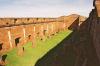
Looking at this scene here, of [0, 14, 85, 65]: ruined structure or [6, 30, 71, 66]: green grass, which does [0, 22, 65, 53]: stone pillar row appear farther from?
[6, 30, 71, 66]: green grass

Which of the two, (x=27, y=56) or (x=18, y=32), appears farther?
(x=18, y=32)

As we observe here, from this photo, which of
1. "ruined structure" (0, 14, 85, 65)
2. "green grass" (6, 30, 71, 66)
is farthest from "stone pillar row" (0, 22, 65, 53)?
"green grass" (6, 30, 71, 66)

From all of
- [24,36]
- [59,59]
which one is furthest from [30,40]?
[59,59]

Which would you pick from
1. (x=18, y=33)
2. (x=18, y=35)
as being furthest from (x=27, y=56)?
(x=18, y=33)

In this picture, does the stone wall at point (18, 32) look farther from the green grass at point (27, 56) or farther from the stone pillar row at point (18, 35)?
the green grass at point (27, 56)

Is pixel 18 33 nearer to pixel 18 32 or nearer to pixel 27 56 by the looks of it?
pixel 18 32

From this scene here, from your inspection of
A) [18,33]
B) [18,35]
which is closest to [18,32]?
[18,33]

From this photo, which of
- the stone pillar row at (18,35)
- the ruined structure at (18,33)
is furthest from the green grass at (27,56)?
the stone pillar row at (18,35)

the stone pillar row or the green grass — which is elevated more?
the stone pillar row

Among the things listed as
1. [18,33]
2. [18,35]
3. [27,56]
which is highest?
[18,33]

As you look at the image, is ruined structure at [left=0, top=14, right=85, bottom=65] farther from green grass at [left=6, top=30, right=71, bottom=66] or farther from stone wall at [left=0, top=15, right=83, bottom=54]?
green grass at [left=6, top=30, right=71, bottom=66]

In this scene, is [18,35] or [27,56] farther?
[18,35]

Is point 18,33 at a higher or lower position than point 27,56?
higher

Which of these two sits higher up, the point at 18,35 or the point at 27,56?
the point at 18,35
